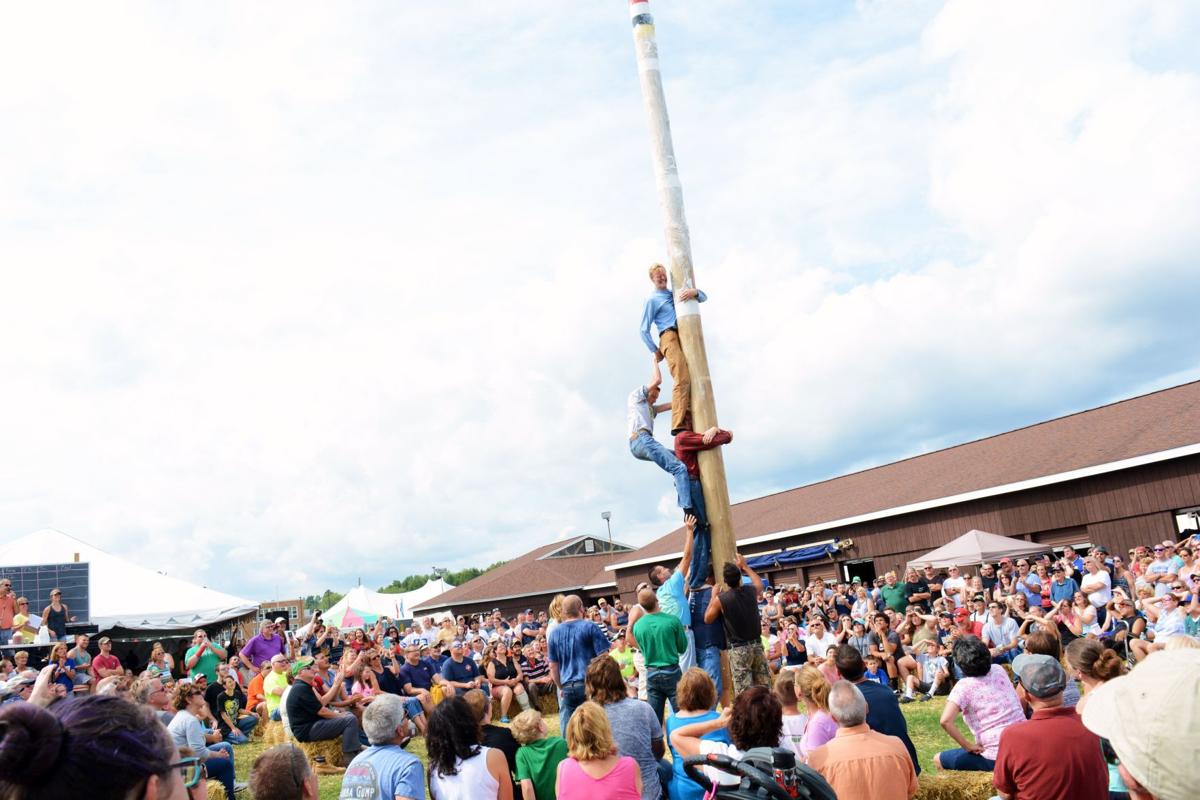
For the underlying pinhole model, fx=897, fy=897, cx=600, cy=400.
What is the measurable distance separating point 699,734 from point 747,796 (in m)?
1.91

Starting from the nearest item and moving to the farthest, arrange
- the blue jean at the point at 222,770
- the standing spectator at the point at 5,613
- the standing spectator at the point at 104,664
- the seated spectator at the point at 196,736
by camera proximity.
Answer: the seated spectator at the point at 196,736 → the blue jean at the point at 222,770 → the standing spectator at the point at 104,664 → the standing spectator at the point at 5,613

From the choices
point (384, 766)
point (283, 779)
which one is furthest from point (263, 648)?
point (283, 779)

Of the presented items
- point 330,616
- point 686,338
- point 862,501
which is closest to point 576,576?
point 330,616

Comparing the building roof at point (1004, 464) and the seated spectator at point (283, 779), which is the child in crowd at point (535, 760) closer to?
the seated spectator at point (283, 779)

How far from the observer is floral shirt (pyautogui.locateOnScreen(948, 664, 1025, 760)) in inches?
222

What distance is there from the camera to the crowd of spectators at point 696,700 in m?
1.83

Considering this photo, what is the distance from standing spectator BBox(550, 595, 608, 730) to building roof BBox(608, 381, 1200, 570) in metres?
15.9

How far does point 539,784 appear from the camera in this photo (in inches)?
204

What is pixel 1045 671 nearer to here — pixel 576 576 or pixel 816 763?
pixel 816 763

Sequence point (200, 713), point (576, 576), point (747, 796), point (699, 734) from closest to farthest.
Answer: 1. point (747, 796)
2. point (699, 734)
3. point (200, 713)
4. point (576, 576)

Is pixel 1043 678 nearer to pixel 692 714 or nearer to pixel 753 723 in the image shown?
pixel 753 723

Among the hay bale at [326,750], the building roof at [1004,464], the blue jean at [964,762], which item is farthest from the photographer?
the building roof at [1004,464]

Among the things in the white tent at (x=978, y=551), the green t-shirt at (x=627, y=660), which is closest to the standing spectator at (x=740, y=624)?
the green t-shirt at (x=627, y=660)

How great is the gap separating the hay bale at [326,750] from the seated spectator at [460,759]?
212 inches
